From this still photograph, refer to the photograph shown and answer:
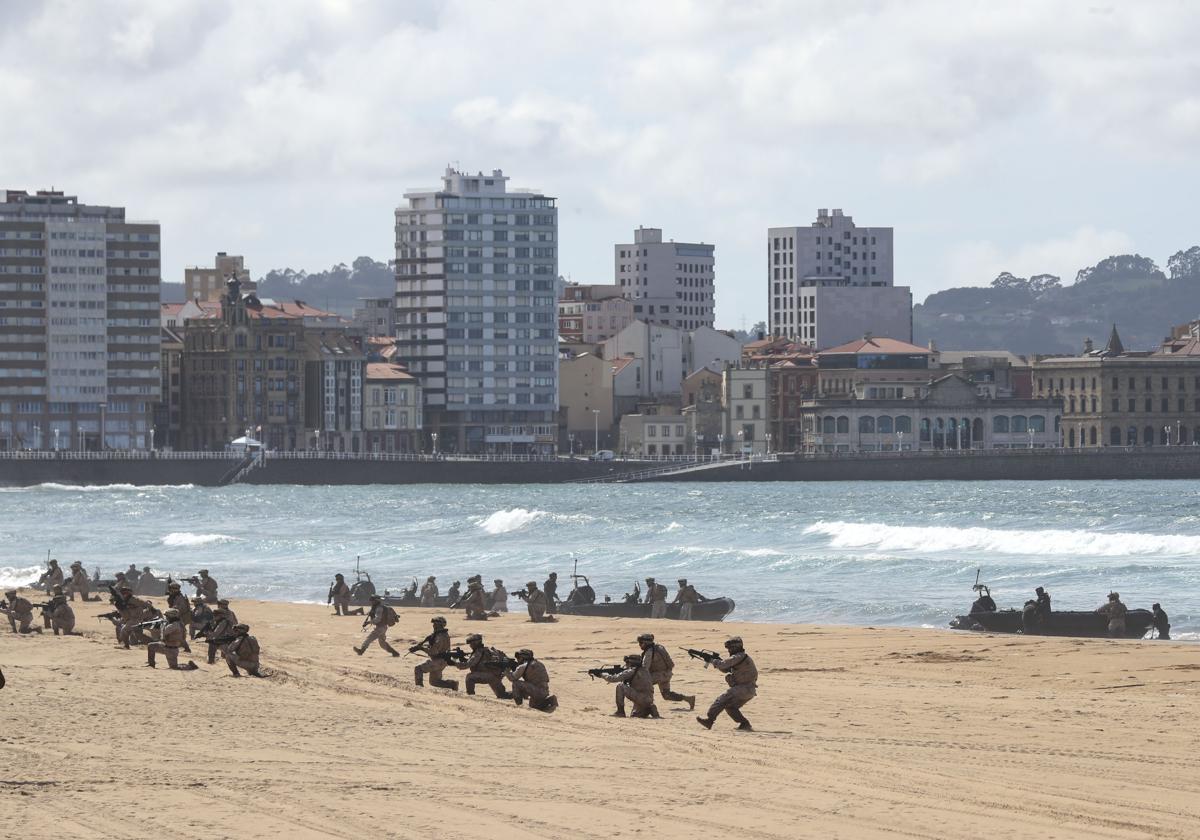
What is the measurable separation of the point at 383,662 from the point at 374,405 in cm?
15637

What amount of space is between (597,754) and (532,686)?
405 cm

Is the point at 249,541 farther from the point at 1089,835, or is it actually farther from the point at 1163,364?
the point at 1163,364

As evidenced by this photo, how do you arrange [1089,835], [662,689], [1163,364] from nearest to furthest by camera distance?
[1089,835] → [662,689] → [1163,364]

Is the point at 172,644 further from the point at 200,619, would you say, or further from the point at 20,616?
the point at 20,616

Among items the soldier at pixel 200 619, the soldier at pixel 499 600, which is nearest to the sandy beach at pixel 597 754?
the soldier at pixel 200 619

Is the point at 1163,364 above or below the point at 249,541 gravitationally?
above

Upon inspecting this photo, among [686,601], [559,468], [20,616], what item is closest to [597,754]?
[20,616]

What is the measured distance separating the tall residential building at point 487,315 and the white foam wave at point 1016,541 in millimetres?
112225

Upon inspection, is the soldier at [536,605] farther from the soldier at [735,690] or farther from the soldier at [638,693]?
the soldier at [735,690]

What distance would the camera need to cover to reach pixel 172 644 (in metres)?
31.2

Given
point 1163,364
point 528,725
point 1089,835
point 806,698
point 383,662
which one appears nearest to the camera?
point 1089,835

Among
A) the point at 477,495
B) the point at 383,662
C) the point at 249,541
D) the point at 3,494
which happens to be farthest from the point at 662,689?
the point at 3,494

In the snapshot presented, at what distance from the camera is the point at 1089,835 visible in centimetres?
1870

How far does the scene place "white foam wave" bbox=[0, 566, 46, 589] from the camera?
59.4 metres
